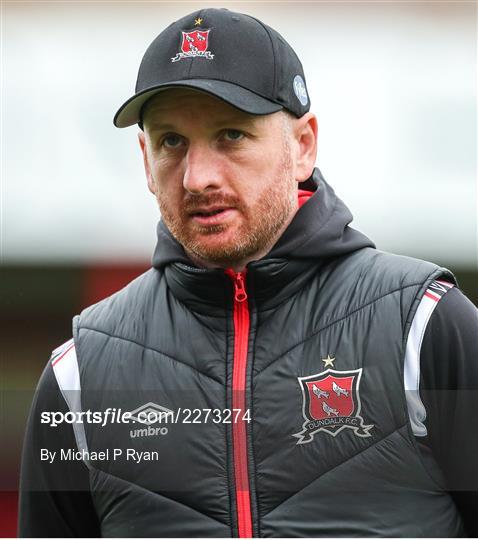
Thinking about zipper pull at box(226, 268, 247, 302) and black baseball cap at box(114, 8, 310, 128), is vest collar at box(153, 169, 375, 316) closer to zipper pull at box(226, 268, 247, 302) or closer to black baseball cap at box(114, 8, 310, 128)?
zipper pull at box(226, 268, 247, 302)

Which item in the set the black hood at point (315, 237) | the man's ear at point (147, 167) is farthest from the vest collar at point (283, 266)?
the man's ear at point (147, 167)

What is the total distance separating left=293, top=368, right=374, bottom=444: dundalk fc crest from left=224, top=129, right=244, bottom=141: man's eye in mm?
423

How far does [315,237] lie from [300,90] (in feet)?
0.93

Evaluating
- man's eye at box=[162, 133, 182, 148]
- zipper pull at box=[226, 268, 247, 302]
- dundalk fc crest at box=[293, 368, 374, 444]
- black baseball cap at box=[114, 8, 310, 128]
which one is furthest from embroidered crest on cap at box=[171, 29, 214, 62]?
dundalk fc crest at box=[293, 368, 374, 444]

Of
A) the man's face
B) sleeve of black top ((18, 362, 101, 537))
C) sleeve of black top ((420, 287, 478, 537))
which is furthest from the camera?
sleeve of black top ((18, 362, 101, 537))

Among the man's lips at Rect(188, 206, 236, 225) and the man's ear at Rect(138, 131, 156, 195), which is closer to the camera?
the man's lips at Rect(188, 206, 236, 225)

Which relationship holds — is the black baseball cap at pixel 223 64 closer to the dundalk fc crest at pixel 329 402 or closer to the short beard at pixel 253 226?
the short beard at pixel 253 226

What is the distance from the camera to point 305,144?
5.82 ft

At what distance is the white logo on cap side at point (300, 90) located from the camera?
1.73 metres

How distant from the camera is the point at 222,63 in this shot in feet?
5.44

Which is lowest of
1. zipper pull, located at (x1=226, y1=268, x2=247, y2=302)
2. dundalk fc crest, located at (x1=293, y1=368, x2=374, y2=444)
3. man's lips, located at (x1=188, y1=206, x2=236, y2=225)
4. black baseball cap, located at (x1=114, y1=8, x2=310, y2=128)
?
dundalk fc crest, located at (x1=293, y1=368, x2=374, y2=444)

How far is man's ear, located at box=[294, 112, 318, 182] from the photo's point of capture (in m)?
1.75

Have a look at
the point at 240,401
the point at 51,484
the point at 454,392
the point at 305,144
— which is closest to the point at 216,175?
the point at 305,144

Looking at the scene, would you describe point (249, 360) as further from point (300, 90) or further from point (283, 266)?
point (300, 90)
